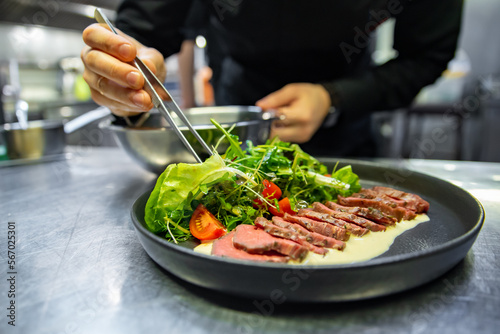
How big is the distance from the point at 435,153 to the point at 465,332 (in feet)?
21.9

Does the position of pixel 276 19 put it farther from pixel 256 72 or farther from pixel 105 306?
pixel 105 306

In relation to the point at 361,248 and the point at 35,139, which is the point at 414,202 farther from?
the point at 35,139

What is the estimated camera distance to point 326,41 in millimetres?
2041

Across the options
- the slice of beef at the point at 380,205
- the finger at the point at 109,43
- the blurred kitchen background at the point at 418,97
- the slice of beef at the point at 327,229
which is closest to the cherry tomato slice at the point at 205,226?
the slice of beef at the point at 327,229

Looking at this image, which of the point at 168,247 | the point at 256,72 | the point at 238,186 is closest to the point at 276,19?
the point at 256,72

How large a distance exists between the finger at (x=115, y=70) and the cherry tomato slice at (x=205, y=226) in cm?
49

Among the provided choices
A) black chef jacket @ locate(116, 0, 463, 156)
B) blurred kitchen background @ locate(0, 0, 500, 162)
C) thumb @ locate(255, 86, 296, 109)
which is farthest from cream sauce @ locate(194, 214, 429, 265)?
blurred kitchen background @ locate(0, 0, 500, 162)

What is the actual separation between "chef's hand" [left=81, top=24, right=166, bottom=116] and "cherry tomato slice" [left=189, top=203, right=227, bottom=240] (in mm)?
440

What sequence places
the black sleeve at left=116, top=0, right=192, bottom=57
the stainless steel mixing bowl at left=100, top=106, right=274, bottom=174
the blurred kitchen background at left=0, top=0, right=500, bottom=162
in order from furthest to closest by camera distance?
the blurred kitchen background at left=0, top=0, right=500, bottom=162, the black sleeve at left=116, top=0, right=192, bottom=57, the stainless steel mixing bowl at left=100, top=106, right=274, bottom=174

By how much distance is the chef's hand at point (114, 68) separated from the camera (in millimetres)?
1164

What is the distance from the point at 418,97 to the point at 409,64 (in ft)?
14.1

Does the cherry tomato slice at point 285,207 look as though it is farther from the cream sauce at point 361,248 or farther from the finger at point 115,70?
the finger at point 115,70

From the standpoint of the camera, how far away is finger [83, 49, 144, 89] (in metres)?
1.15

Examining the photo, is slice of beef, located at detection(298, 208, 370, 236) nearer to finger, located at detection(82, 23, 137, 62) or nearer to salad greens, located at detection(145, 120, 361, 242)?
salad greens, located at detection(145, 120, 361, 242)
